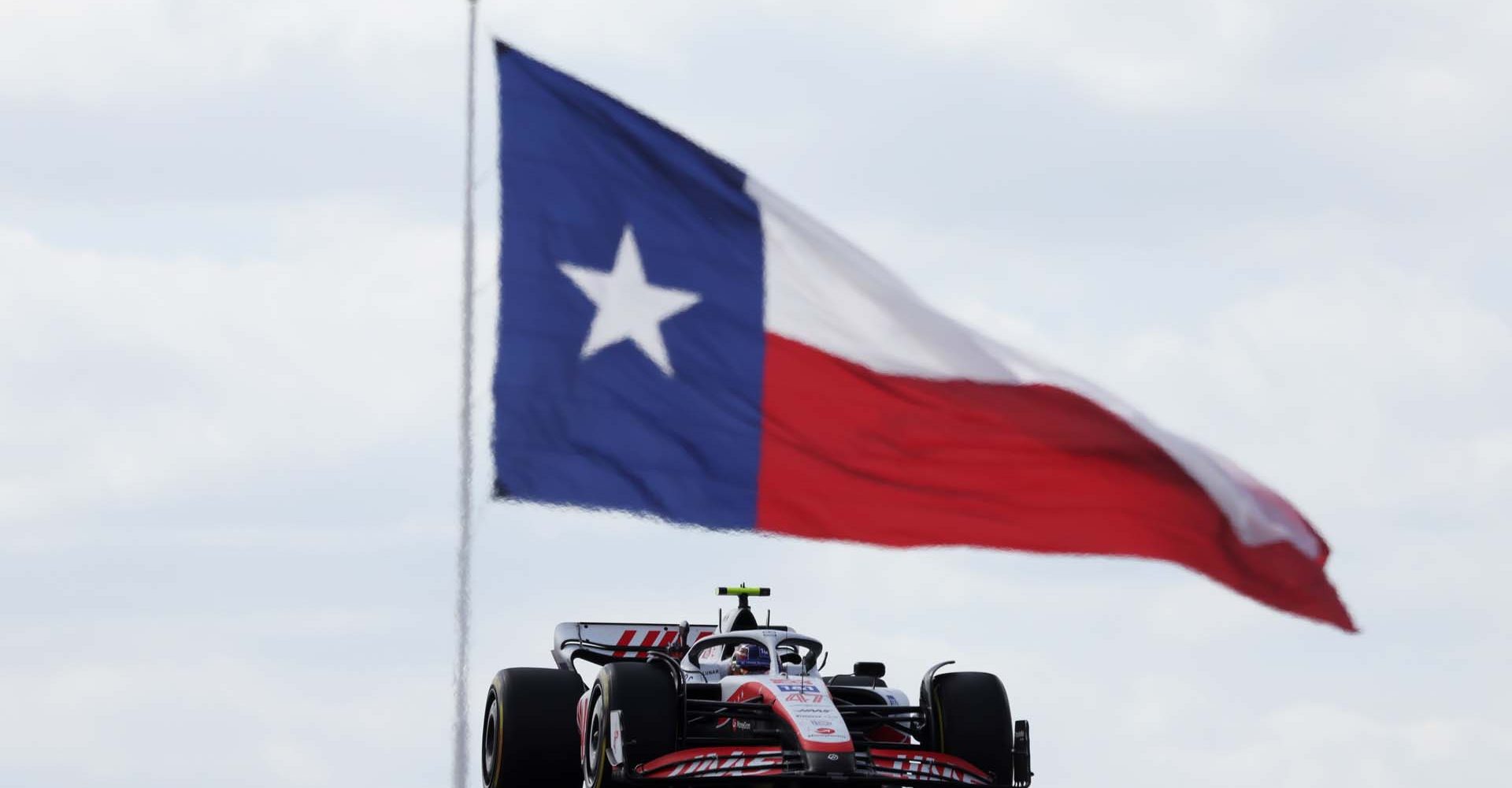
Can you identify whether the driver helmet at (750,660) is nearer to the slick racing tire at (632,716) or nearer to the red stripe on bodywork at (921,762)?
the red stripe on bodywork at (921,762)

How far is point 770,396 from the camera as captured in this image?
A: 1575 centimetres

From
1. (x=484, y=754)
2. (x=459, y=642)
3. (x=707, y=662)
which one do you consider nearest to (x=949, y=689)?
(x=707, y=662)

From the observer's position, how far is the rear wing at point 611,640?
71.7ft

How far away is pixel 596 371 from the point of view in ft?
49.7

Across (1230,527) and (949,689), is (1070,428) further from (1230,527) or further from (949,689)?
(949,689)

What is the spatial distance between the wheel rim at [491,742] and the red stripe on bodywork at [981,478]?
5.80 m

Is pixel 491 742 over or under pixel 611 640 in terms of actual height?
under

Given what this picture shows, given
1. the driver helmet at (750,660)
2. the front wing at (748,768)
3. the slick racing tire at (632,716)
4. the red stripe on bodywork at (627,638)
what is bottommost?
the front wing at (748,768)

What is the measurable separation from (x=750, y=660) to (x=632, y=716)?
8.78 ft

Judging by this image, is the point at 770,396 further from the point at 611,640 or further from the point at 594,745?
the point at 611,640

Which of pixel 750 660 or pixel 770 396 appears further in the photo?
pixel 750 660

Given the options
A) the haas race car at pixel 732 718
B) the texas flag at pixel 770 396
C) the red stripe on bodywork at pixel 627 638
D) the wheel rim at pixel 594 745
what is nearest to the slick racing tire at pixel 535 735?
the haas race car at pixel 732 718

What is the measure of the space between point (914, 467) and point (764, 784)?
11.6ft

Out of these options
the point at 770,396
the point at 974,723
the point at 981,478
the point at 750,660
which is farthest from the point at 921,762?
the point at 770,396
